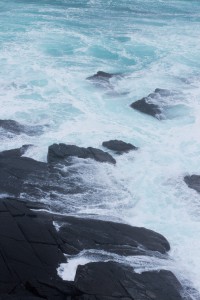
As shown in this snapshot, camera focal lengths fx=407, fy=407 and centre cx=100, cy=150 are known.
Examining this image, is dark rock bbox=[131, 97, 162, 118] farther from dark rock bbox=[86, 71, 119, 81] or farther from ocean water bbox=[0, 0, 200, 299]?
dark rock bbox=[86, 71, 119, 81]

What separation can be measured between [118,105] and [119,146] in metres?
4.62

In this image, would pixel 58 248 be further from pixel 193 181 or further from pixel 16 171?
pixel 193 181

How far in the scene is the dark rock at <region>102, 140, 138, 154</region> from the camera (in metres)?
→ 14.2

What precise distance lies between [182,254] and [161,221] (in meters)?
1.35

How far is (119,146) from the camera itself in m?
14.3

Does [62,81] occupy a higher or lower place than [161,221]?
higher

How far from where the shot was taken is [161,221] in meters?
10.9

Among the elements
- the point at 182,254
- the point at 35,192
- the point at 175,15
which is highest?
the point at 175,15

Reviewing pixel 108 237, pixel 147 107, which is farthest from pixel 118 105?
pixel 108 237

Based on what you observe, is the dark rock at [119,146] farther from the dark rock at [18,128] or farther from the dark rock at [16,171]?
the dark rock at [16,171]

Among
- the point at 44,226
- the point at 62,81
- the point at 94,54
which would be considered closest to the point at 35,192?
the point at 44,226

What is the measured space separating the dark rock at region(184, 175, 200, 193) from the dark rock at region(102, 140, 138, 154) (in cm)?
249

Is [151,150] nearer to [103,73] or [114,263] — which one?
[114,263]

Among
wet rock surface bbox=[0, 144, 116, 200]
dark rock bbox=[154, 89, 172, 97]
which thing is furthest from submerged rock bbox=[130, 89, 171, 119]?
wet rock surface bbox=[0, 144, 116, 200]
